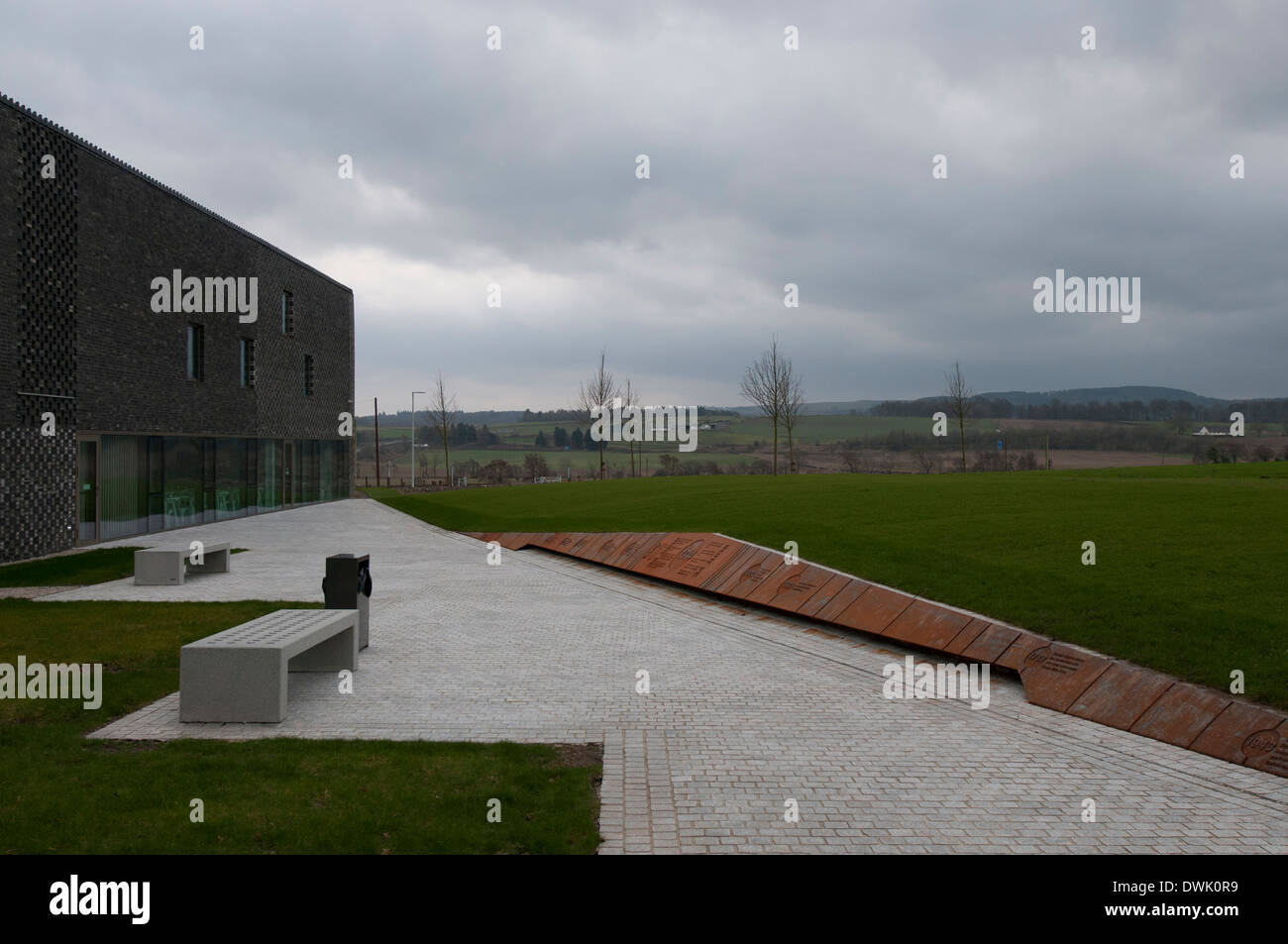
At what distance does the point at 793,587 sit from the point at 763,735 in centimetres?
544

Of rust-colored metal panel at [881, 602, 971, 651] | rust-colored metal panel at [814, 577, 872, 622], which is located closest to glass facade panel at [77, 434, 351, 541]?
rust-colored metal panel at [814, 577, 872, 622]

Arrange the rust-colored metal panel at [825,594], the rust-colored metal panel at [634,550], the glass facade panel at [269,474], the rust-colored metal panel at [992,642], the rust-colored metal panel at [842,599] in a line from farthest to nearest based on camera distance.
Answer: the glass facade panel at [269,474] → the rust-colored metal panel at [634,550] → the rust-colored metal panel at [825,594] → the rust-colored metal panel at [842,599] → the rust-colored metal panel at [992,642]

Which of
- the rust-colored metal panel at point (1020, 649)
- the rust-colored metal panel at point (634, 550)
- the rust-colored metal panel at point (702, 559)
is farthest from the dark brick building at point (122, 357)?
the rust-colored metal panel at point (1020, 649)

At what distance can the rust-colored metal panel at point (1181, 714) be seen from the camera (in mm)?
6449

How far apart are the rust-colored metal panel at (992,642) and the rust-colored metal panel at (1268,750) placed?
2.43 metres

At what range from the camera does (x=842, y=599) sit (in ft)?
36.1

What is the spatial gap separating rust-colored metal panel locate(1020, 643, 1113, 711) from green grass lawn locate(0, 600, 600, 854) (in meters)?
4.15

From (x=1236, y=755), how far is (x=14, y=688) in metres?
9.64

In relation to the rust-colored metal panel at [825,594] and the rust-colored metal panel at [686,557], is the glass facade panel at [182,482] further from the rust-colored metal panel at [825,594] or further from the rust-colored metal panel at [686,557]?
the rust-colored metal panel at [825,594]

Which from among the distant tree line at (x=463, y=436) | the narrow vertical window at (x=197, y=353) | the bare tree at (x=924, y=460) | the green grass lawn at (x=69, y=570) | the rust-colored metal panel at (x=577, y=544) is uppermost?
the narrow vertical window at (x=197, y=353)

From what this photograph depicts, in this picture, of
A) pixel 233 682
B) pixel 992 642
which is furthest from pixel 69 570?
pixel 992 642

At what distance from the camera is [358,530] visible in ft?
Answer: 81.9

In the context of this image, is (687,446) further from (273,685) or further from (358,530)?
(273,685)

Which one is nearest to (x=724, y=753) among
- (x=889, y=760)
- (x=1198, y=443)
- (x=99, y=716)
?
(x=889, y=760)
